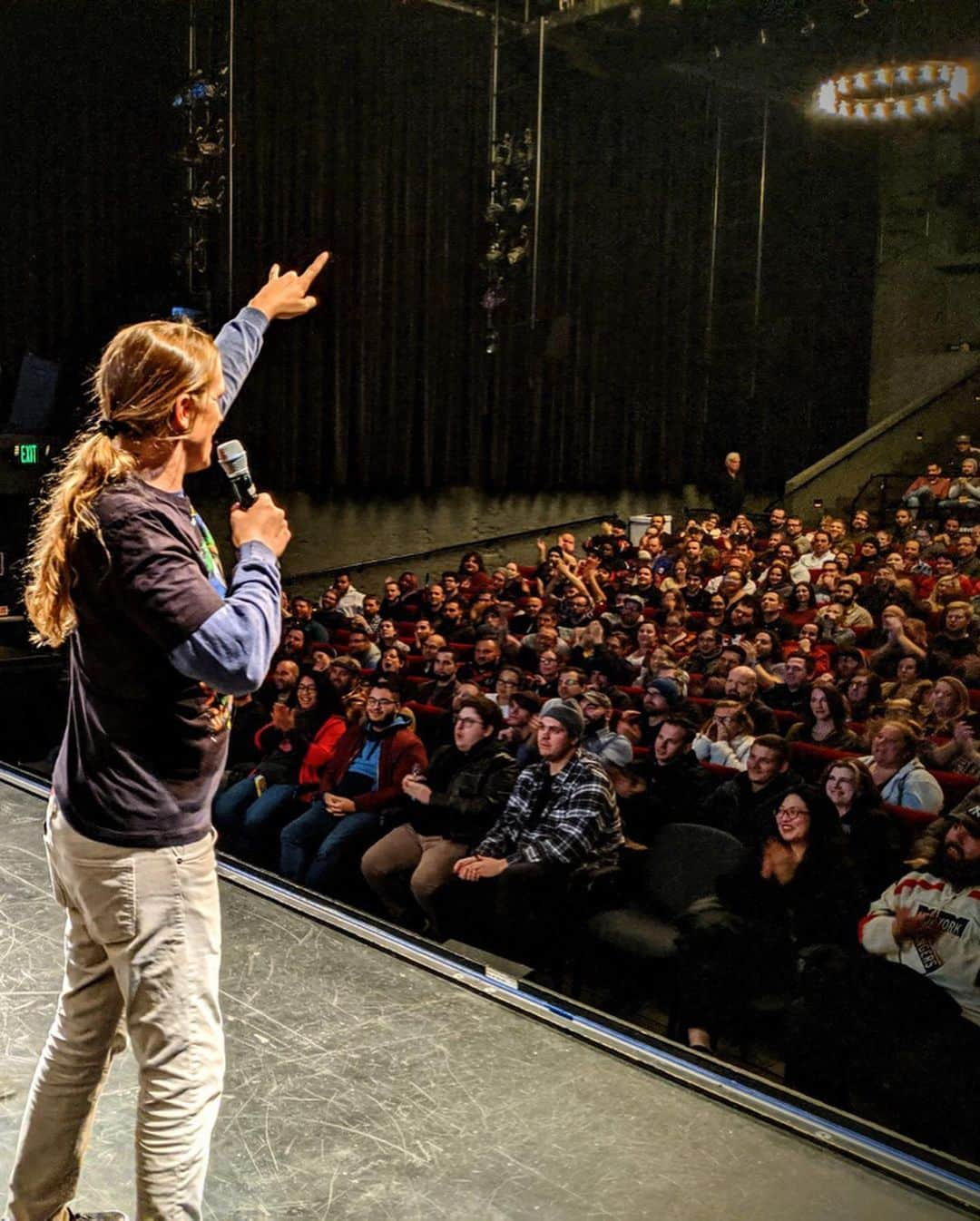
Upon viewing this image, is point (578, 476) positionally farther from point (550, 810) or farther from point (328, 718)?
point (550, 810)

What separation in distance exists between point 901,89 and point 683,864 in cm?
815

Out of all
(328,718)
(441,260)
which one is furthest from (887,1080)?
(441,260)

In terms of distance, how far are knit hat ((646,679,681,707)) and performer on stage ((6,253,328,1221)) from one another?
3038 millimetres

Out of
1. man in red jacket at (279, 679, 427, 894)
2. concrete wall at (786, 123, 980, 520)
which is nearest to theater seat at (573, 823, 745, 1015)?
man in red jacket at (279, 679, 427, 894)

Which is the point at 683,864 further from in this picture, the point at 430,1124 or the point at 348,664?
the point at 348,664

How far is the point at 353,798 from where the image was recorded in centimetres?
394

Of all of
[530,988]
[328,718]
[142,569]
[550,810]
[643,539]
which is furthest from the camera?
[643,539]

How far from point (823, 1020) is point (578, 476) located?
6264 mm

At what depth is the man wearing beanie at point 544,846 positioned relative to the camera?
10.3 feet

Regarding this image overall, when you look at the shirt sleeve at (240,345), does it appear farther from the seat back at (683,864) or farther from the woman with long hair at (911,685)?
the woman with long hair at (911,685)

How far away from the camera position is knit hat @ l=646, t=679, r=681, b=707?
13.6 feet

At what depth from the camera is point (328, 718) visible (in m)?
4.46

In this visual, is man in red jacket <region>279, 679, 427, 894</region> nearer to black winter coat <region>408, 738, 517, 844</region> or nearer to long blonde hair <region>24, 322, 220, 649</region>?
black winter coat <region>408, 738, 517, 844</region>

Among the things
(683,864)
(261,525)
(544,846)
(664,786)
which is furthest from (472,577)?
(261,525)
